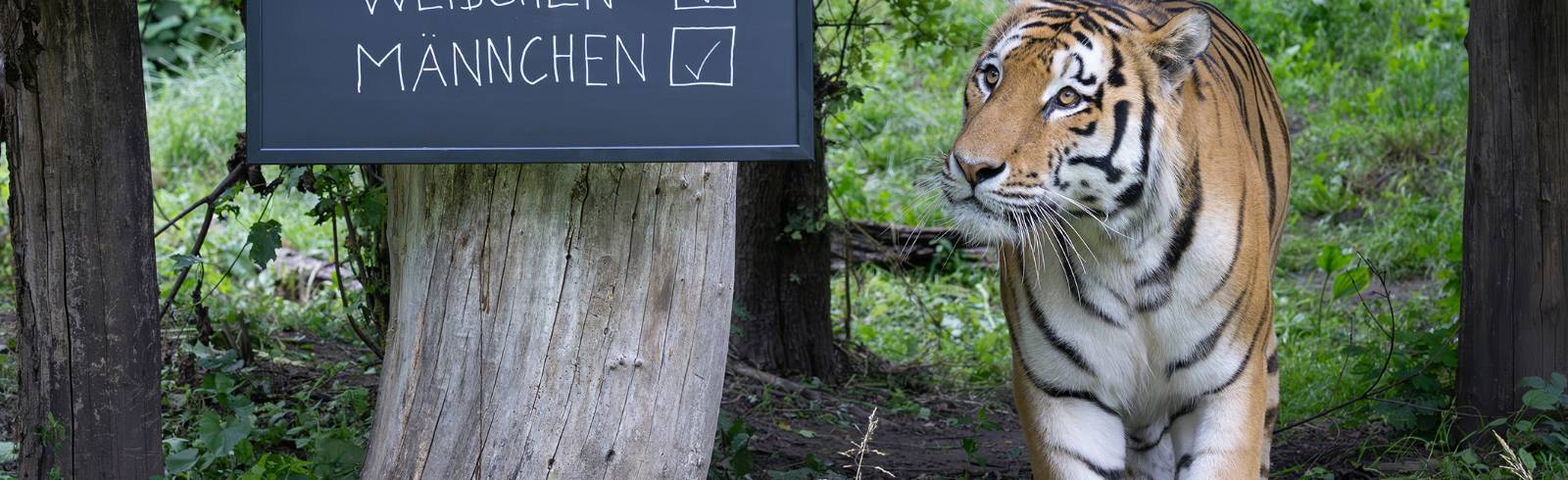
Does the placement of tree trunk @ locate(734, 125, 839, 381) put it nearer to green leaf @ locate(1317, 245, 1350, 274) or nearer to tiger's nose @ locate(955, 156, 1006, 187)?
green leaf @ locate(1317, 245, 1350, 274)

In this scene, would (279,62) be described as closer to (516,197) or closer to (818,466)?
(516,197)

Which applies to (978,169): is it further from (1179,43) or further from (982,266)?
(982,266)

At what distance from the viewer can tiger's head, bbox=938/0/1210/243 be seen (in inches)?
114

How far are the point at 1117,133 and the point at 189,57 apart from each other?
908 centimetres

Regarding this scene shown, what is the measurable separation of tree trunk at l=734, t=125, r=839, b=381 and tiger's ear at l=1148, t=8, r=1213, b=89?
97.5 inches

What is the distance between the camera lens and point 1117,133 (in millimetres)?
3004

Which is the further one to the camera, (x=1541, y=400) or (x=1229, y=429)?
(x=1541, y=400)

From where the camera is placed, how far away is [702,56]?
2609mm

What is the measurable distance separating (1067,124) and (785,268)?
9.27 feet

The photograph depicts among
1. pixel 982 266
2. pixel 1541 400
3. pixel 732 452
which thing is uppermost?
pixel 982 266

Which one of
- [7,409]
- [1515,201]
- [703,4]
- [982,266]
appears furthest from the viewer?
[982,266]

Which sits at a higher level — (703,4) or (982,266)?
(703,4)

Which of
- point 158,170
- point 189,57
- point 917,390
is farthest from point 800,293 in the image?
point 189,57

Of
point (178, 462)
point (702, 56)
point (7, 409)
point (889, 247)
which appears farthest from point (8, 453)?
point (889, 247)
